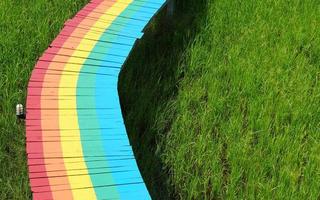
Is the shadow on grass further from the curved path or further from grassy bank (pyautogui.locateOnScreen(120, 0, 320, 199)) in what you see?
the curved path

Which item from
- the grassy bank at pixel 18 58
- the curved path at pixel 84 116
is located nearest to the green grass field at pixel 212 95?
the grassy bank at pixel 18 58

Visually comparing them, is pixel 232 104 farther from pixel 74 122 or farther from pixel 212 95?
pixel 74 122

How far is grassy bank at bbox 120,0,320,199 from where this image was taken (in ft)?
9.44

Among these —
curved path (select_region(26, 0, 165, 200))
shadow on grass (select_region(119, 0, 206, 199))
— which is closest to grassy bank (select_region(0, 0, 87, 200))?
curved path (select_region(26, 0, 165, 200))

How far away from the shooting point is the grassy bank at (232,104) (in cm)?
288

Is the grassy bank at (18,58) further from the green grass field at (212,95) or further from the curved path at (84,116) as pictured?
the curved path at (84,116)

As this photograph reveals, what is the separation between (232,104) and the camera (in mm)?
3381

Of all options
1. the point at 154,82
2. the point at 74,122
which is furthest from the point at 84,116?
the point at 154,82

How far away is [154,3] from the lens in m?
4.05

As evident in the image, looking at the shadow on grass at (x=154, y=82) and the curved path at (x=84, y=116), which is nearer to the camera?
the curved path at (x=84, y=116)

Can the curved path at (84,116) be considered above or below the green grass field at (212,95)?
above

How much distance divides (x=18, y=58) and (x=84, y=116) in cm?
97

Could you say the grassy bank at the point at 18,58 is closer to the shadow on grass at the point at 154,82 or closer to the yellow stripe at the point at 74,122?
the yellow stripe at the point at 74,122

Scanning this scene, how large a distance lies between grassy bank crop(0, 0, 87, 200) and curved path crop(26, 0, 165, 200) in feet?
0.90
